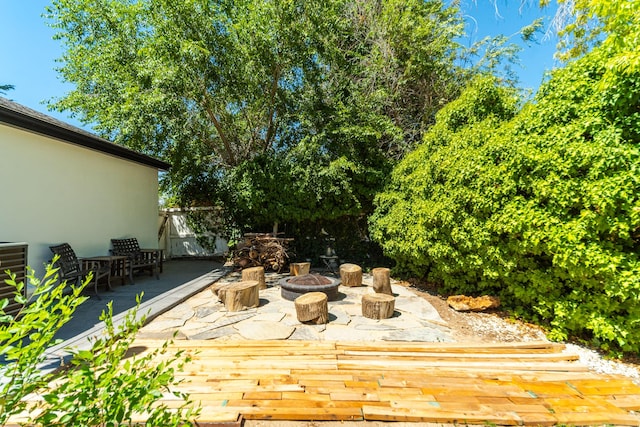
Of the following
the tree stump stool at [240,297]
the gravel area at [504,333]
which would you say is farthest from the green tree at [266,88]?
the gravel area at [504,333]

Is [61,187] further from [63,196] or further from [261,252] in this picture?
[261,252]

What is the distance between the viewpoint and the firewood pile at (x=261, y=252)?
29.6 ft

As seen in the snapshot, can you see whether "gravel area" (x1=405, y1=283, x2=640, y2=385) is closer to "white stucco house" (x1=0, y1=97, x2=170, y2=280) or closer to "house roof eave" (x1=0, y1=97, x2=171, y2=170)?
"white stucco house" (x1=0, y1=97, x2=170, y2=280)

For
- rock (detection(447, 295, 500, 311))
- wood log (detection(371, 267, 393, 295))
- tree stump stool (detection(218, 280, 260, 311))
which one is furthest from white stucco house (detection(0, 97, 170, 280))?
rock (detection(447, 295, 500, 311))

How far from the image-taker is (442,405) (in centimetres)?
251

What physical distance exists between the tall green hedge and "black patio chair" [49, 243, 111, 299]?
6997 mm

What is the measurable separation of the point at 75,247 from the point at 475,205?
8.56 m

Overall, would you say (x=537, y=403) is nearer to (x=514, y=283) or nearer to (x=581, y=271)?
(x=581, y=271)

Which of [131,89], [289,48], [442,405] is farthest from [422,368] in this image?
[131,89]

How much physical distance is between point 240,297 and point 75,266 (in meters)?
3.57

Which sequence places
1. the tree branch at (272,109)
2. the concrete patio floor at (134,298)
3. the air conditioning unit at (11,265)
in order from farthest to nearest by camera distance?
1. the tree branch at (272,109)
2. the concrete patio floor at (134,298)
3. the air conditioning unit at (11,265)

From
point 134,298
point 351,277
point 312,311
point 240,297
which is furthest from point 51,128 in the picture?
point 351,277

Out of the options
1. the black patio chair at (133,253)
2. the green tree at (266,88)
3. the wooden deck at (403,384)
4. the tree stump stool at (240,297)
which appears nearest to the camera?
the wooden deck at (403,384)

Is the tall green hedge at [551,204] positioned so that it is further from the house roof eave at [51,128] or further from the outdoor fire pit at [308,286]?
the house roof eave at [51,128]
